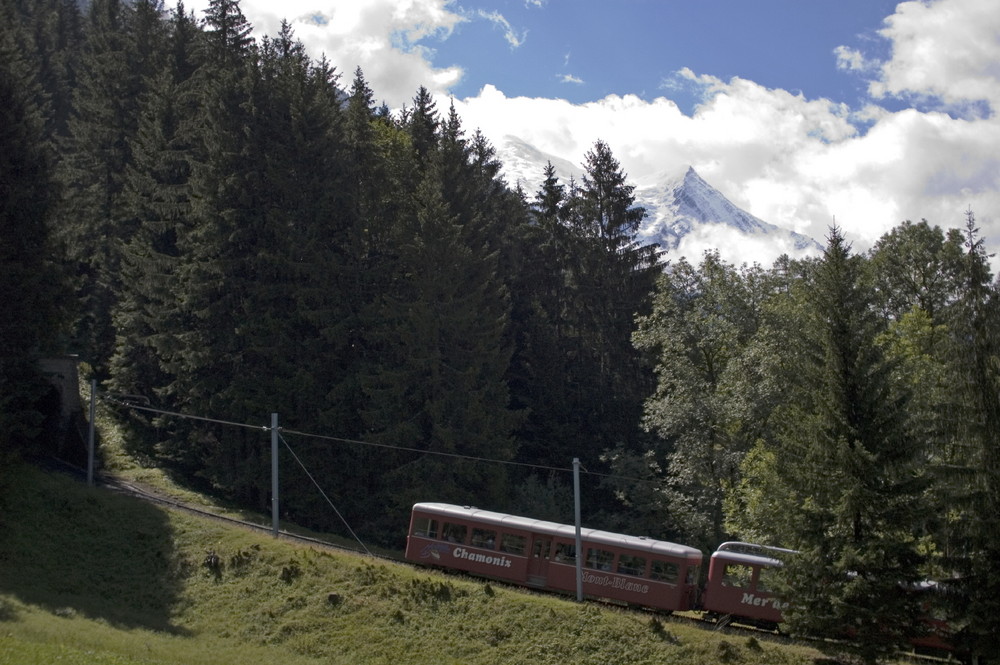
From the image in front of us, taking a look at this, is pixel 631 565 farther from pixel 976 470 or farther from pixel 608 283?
pixel 608 283

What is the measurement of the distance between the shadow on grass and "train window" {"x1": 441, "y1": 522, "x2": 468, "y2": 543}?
8336 mm

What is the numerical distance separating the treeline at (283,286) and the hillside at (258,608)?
869 centimetres

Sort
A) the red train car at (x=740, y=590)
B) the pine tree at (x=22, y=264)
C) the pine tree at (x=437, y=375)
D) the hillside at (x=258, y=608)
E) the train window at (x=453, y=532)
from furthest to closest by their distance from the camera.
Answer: the pine tree at (x=437, y=375), the pine tree at (x=22, y=264), the train window at (x=453, y=532), the red train car at (x=740, y=590), the hillside at (x=258, y=608)

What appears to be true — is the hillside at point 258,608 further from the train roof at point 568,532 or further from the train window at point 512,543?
the train roof at point 568,532

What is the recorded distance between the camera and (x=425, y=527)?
29.4 m

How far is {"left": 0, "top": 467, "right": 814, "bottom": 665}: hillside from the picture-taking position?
21.6m

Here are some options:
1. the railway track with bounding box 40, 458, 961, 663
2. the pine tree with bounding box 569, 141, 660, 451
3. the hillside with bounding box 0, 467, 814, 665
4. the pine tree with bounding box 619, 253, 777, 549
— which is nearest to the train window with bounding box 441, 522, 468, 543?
the railway track with bounding box 40, 458, 961, 663

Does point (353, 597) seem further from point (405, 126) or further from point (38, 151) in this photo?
point (405, 126)

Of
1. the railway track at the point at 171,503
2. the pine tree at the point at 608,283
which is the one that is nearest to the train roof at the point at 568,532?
the railway track at the point at 171,503

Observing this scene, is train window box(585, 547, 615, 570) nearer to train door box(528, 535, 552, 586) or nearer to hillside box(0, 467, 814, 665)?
train door box(528, 535, 552, 586)

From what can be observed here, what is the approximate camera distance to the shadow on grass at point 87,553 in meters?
23.7

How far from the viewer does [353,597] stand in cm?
2491

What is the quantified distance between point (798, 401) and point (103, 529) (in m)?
22.7

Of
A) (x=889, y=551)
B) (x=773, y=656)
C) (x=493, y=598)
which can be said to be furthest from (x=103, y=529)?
(x=889, y=551)
